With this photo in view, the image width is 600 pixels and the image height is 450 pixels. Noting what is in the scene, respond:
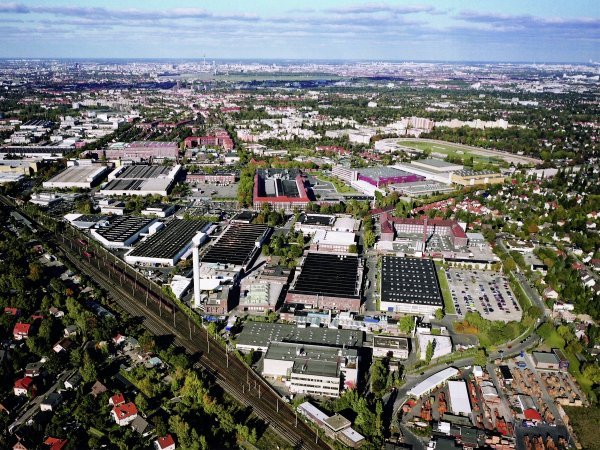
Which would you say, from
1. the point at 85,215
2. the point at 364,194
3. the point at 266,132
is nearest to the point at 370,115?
the point at 266,132

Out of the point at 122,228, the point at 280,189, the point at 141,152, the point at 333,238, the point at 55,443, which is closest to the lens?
the point at 55,443

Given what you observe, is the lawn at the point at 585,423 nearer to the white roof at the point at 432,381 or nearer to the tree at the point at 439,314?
the white roof at the point at 432,381

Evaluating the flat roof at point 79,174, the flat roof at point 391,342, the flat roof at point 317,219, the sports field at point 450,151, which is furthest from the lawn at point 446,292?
the flat roof at point 79,174

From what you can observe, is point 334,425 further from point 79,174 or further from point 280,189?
point 79,174

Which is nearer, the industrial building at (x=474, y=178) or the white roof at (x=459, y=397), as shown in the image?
the white roof at (x=459, y=397)

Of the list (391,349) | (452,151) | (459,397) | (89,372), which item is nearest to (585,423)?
(459,397)

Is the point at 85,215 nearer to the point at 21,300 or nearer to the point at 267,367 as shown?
the point at 21,300

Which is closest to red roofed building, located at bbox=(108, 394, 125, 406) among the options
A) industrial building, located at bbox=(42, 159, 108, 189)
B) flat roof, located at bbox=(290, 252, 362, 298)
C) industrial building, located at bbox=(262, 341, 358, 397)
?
industrial building, located at bbox=(262, 341, 358, 397)
